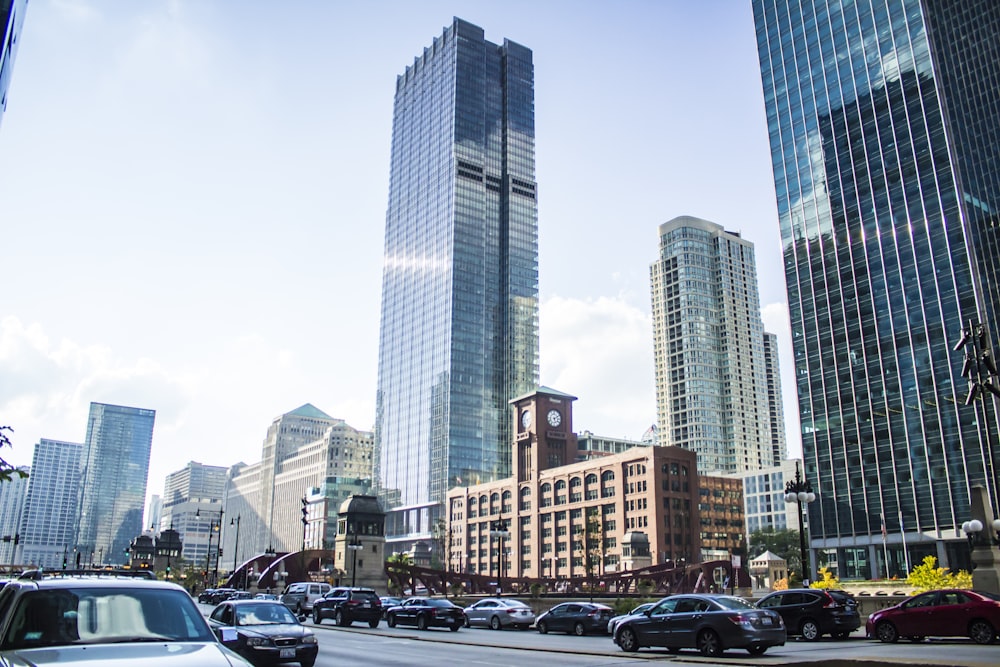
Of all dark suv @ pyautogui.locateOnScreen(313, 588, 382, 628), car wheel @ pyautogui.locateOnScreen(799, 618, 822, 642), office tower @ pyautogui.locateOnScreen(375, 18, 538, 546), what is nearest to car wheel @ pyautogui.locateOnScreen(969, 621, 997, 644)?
car wheel @ pyautogui.locateOnScreen(799, 618, 822, 642)

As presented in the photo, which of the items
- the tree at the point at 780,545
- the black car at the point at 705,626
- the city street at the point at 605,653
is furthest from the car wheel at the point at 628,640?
the tree at the point at 780,545

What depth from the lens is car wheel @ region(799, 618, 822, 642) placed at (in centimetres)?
2511

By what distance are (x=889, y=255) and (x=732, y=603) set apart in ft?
325

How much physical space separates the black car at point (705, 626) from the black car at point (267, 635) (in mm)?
9231

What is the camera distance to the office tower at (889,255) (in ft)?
324

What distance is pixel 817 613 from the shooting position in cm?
2503

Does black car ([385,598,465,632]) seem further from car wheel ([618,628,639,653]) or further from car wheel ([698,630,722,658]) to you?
car wheel ([698,630,722,658])

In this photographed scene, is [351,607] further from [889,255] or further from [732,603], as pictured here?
[889,255]

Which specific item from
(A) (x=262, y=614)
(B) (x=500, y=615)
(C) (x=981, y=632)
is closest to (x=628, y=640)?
(C) (x=981, y=632)

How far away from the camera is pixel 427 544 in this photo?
17425 cm

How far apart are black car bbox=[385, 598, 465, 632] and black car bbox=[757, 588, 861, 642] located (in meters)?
13.6

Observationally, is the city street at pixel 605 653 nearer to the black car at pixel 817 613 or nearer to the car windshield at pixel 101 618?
the black car at pixel 817 613

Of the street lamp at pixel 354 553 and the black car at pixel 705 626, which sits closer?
the black car at pixel 705 626

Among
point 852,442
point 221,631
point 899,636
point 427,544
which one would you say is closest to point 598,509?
point 852,442
